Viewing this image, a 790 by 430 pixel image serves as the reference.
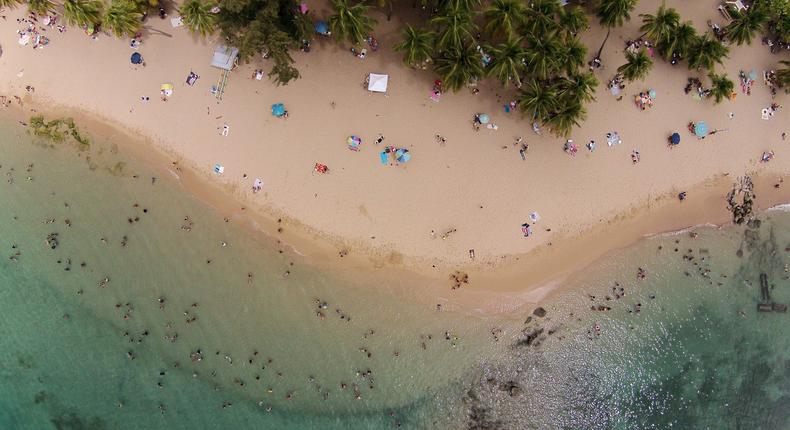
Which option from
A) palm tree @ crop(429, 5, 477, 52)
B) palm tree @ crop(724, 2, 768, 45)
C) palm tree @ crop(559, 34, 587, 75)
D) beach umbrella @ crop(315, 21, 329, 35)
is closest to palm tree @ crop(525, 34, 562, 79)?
palm tree @ crop(559, 34, 587, 75)

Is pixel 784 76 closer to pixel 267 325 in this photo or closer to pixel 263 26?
pixel 263 26

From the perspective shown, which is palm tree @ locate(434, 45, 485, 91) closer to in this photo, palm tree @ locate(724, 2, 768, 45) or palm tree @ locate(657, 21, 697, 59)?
palm tree @ locate(657, 21, 697, 59)

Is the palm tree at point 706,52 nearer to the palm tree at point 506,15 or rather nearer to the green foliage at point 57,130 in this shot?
the palm tree at point 506,15

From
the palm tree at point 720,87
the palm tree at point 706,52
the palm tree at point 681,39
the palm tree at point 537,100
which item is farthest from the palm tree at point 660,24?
the palm tree at point 537,100

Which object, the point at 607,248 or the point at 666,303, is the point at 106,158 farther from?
the point at 666,303

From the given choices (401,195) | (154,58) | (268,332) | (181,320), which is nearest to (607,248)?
(401,195)
